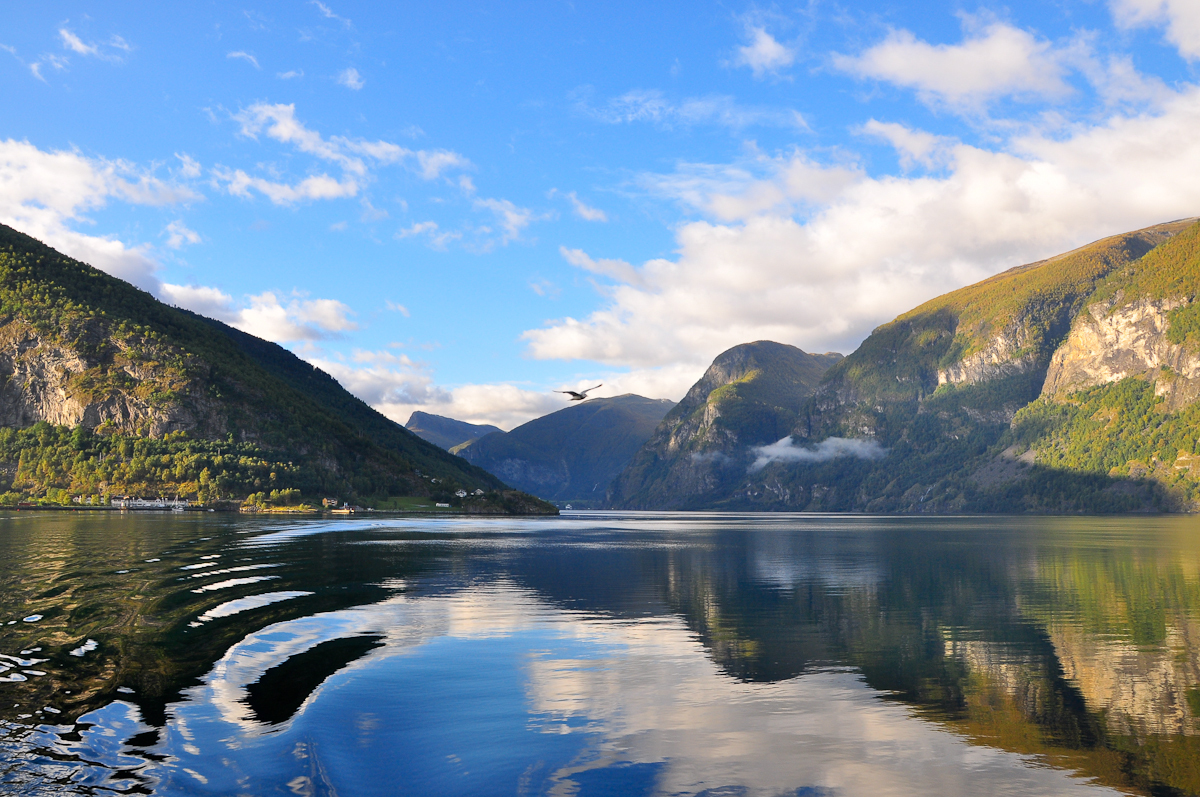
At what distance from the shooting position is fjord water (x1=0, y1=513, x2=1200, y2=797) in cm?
2017

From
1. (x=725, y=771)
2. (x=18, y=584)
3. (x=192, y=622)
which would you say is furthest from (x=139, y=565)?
(x=725, y=771)

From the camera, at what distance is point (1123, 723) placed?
24.9m

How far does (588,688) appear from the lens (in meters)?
30.0

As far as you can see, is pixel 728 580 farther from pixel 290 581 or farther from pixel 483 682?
pixel 483 682

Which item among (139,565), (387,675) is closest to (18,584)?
(139,565)

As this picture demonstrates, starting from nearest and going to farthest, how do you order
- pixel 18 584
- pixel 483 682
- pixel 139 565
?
pixel 483 682 < pixel 18 584 < pixel 139 565

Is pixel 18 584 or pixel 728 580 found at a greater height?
pixel 18 584

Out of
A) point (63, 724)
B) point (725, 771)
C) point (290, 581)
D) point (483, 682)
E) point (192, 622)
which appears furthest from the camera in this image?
point (290, 581)

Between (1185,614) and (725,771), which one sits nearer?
(725,771)

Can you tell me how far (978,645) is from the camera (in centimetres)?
3912

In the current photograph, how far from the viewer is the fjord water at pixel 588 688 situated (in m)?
20.2

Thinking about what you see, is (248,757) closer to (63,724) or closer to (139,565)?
(63,724)

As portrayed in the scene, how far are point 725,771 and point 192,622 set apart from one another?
3387cm

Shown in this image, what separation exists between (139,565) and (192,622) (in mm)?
34547
